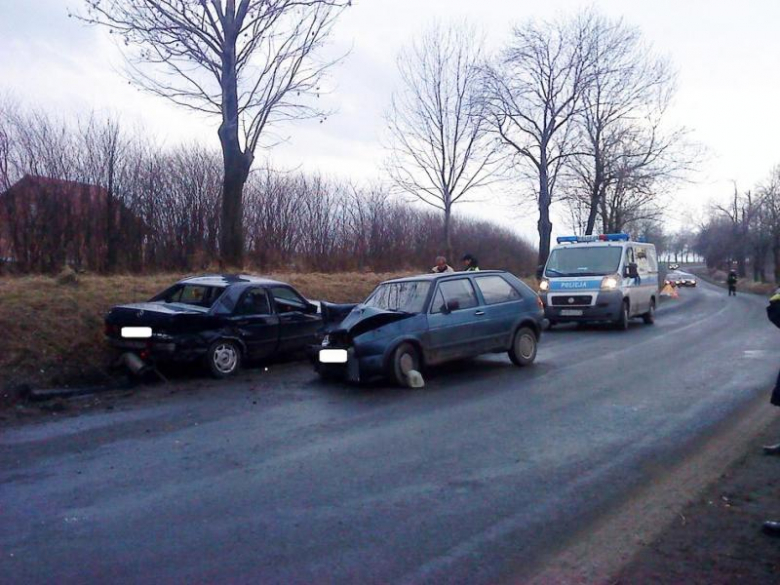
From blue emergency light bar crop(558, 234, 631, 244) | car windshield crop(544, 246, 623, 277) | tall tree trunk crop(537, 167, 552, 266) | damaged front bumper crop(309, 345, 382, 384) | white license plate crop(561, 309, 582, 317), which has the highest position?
tall tree trunk crop(537, 167, 552, 266)

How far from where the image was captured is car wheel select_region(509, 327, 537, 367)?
12.4 m

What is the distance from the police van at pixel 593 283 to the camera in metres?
18.5

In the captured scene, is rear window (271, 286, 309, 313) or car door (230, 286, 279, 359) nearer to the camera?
car door (230, 286, 279, 359)

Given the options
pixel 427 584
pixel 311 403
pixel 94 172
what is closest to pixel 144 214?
pixel 94 172

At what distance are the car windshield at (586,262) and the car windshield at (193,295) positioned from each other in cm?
1020

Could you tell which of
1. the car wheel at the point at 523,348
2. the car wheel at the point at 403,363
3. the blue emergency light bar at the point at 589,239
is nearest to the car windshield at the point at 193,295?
the car wheel at the point at 403,363

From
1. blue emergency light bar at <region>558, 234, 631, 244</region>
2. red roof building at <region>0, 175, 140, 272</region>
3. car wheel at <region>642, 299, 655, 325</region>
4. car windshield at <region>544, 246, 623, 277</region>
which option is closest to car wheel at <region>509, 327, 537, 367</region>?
car windshield at <region>544, 246, 623, 277</region>

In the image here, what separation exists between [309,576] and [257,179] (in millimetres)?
22599

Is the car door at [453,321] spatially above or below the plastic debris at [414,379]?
above

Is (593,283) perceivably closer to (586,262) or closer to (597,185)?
(586,262)

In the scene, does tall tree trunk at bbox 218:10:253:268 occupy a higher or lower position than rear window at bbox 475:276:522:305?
higher

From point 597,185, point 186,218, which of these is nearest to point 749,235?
point 597,185

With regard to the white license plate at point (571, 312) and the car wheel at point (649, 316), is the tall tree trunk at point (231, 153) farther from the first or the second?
the car wheel at point (649, 316)

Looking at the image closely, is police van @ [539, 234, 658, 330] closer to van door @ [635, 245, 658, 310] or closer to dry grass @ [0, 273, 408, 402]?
van door @ [635, 245, 658, 310]
